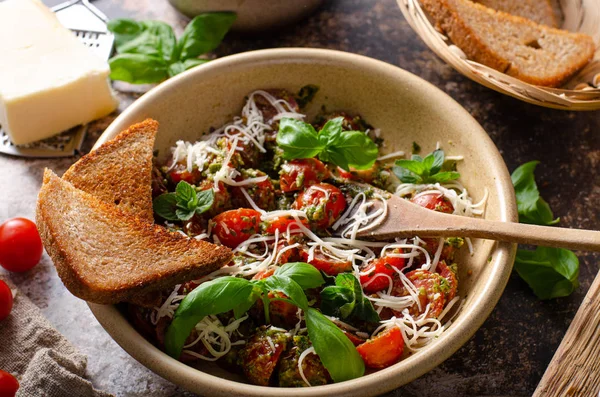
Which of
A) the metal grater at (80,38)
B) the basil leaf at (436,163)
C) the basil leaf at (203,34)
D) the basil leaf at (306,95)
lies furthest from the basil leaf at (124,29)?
the basil leaf at (436,163)

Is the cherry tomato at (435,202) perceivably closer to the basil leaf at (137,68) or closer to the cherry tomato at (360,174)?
the cherry tomato at (360,174)

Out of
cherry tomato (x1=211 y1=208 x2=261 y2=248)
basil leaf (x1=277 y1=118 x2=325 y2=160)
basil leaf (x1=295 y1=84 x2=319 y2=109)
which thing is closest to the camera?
cherry tomato (x1=211 y1=208 x2=261 y2=248)

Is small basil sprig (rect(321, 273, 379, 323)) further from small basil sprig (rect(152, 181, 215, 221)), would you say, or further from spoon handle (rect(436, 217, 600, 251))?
small basil sprig (rect(152, 181, 215, 221))

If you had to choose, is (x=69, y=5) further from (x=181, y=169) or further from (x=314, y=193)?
(x=314, y=193)

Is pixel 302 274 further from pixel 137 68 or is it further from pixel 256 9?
pixel 256 9

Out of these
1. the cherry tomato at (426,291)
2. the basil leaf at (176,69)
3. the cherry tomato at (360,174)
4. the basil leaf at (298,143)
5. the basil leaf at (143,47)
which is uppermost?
the basil leaf at (298,143)

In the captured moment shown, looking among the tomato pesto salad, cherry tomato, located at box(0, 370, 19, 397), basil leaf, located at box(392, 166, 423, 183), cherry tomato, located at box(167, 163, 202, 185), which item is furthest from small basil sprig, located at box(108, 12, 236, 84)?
cherry tomato, located at box(0, 370, 19, 397)
